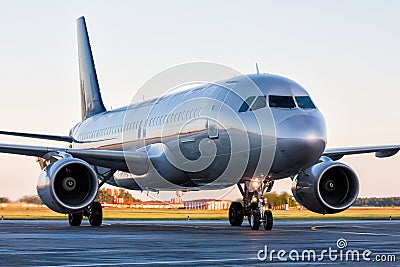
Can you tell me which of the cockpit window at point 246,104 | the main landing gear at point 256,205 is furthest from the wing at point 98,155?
the cockpit window at point 246,104

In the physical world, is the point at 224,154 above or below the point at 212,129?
below

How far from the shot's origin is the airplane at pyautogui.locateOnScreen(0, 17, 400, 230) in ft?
69.0

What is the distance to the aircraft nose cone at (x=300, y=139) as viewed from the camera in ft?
67.0

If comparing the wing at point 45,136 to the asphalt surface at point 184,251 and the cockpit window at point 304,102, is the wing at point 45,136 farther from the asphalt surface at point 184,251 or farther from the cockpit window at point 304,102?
the asphalt surface at point 184,251

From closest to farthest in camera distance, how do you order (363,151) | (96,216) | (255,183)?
(255,183)
(363,151)
(96,216)

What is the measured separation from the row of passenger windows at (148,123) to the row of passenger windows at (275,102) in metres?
2.15

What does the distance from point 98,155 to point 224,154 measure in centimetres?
505

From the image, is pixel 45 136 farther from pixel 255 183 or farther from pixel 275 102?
pixel 275 102

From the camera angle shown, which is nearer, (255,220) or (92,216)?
(255,220)

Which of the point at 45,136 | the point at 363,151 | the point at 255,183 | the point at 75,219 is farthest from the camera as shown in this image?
the point at 45,136

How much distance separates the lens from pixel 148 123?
90.0 ft

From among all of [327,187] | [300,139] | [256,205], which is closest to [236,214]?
[327,187]

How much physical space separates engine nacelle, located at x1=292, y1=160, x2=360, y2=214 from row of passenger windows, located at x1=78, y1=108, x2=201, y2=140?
11.9 ft

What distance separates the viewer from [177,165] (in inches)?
961
